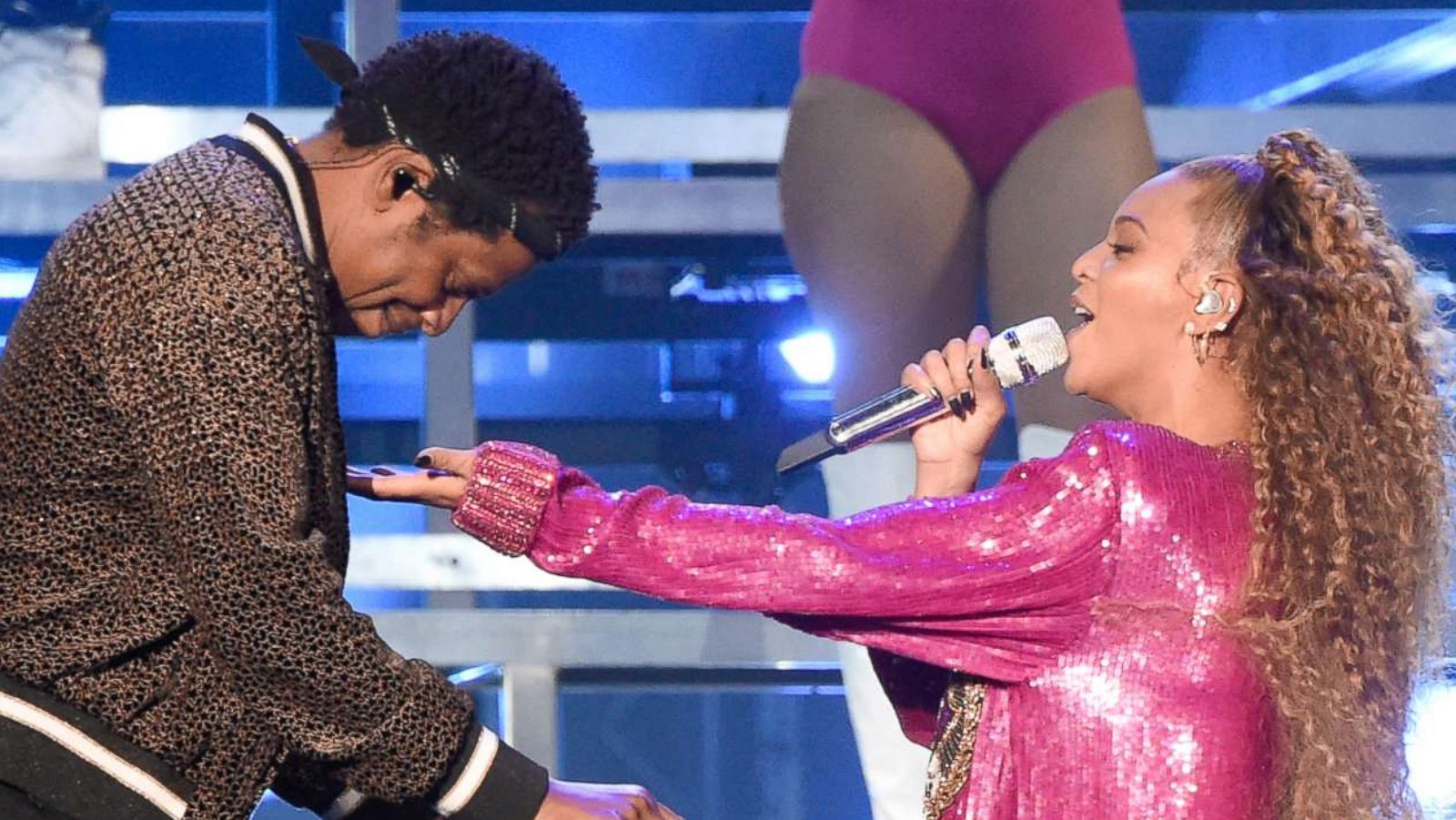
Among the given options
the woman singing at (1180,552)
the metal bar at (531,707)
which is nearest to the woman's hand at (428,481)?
the woman singing at (1180,552)

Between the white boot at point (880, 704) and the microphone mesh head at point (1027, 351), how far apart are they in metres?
0.32

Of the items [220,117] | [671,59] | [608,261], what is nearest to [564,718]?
[608,261]

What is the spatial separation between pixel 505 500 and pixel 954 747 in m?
0.40

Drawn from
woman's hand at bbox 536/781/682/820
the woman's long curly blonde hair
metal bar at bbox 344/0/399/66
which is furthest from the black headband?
metal bar at bbox 344/0/399/66

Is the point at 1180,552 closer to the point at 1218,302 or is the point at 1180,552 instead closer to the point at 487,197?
the point at 1218,302

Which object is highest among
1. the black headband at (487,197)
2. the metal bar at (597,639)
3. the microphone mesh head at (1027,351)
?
the black headband at (487,197)

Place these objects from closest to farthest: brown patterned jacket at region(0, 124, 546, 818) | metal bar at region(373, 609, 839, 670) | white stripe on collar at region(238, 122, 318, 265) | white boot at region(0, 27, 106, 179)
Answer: brown patterned jacket at region(0, 124, 546, 818), white stripe on collar at region(238, 122, 318, 265), metal bar at region(373, 609, 839, 670), white boot at region(0, 27, 106, 179)

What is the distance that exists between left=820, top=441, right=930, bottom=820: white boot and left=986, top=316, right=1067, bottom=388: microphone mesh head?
12.8 inches

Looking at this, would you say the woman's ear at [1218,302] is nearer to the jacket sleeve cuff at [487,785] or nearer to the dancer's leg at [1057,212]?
the dancer's leg at [1057,212]

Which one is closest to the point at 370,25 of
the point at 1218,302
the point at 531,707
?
the point at 531,707

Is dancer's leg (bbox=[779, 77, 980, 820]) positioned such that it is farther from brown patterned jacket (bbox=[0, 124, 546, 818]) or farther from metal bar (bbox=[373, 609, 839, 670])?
brown patterned jacket (bbox=[0, 124, 546, 818])

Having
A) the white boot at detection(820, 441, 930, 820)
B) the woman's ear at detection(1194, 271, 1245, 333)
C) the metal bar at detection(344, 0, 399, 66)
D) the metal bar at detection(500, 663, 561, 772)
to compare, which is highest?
the metal bar at detection(344, 0, 399, 66)

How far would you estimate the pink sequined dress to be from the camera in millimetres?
1427

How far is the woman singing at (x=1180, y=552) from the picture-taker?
1.43m
